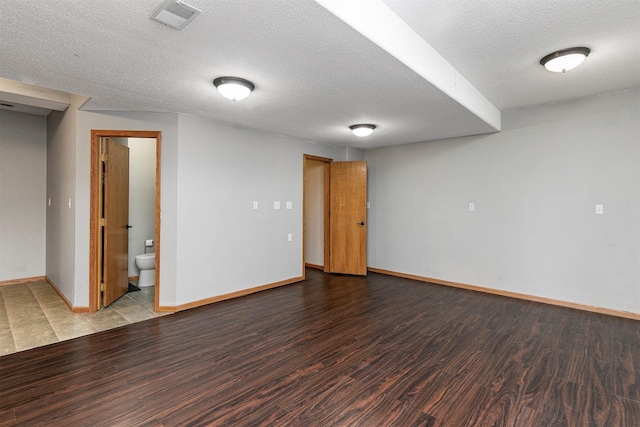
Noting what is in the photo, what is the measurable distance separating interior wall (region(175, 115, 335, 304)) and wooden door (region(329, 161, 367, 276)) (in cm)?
85

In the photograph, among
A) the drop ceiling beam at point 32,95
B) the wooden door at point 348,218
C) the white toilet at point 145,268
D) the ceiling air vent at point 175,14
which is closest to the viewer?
the ceiling air vent at point 175,14

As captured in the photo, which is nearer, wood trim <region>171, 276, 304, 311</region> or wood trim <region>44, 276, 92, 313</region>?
wood trim <region>44, 276, 92, 313</region>

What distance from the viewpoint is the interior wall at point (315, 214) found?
20.0 feet

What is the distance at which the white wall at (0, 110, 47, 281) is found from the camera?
15.4 feet

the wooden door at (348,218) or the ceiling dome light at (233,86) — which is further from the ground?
the ceiling dome light at (233,86)

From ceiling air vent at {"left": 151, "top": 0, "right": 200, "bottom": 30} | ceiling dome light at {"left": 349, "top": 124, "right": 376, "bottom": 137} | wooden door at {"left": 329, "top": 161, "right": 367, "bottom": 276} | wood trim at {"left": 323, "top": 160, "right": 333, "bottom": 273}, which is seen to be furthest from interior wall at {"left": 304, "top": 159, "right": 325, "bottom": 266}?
ceiling air vent at {"left": 151, "top": 0, "right": 200, "bottom": 30}

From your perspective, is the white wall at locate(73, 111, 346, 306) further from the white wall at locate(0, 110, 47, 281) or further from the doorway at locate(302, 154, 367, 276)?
Answer: the white wall at locate(0, 110, 47, 281)

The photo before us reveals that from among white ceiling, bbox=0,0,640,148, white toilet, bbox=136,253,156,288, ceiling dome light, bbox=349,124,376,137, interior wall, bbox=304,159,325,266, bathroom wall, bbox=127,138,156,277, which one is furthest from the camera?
interior wall, bbox=304,159,325,266

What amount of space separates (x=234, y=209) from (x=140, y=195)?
6.59 feet

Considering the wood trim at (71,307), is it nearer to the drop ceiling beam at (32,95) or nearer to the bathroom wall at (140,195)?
the bathroom wall at (140,195)

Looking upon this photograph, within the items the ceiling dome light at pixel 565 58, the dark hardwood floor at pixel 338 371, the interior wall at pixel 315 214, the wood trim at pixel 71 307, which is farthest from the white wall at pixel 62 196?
the ceiling dome light at pixel 565 58

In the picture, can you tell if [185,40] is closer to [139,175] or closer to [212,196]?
[212,196]

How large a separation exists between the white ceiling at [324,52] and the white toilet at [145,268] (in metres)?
2.19

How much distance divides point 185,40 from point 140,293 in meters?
3.66
